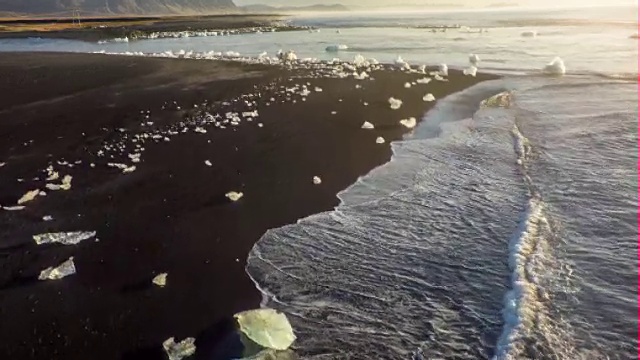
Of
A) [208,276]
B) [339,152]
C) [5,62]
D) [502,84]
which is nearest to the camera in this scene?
[208,276]

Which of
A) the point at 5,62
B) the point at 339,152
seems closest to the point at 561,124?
the point at 339,152

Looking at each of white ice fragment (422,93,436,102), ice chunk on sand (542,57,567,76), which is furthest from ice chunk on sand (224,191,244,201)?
ice chunk on sand (542,57,567,76)

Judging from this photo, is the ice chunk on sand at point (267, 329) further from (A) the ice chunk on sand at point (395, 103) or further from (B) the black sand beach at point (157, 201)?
(A) the ice chunk on sand at point (395, 103)

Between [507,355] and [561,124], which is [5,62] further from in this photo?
[507,355]

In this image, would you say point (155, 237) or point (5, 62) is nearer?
point (155, 237)

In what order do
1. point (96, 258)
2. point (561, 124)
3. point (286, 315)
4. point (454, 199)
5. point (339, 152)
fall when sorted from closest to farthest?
point (286, 315)
point (96, 258)
point (454, 199)
point (339, 152)
point (561, 124)

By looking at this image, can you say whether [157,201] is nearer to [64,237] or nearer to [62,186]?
[64,237]

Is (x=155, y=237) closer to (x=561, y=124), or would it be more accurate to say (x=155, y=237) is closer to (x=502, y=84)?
(x=561, y=124)

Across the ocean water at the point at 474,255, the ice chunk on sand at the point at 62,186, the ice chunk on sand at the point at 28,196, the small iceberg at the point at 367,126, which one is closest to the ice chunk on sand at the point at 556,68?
the ocean water at the point at 474,255
